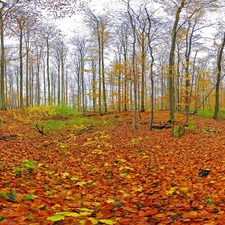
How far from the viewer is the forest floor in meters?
3.26

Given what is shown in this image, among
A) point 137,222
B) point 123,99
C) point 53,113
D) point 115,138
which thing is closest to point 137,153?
point 115,138

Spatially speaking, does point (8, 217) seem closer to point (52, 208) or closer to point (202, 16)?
point (52, 208)

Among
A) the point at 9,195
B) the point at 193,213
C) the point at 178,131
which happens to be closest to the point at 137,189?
the point at 193,213

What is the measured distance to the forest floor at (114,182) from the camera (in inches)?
128

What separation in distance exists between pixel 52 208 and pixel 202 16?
729 inches

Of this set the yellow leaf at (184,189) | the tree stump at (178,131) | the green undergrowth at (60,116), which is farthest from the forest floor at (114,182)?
the green undergrowth at (60,116)

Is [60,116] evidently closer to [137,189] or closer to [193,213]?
[137,189]

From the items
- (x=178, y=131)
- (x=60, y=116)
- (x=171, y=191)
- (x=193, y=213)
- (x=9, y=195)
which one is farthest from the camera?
(x=60, y=116)

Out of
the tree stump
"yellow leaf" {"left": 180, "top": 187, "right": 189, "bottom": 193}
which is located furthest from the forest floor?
the tree stump

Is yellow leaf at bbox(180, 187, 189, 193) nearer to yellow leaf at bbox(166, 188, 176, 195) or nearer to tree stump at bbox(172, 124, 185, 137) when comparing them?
yellow leaf at bbox(166, 188, 176, 195)

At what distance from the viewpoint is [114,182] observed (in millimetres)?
5355

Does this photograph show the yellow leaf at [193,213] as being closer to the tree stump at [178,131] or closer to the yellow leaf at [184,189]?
the yellow leaf at [184,189]

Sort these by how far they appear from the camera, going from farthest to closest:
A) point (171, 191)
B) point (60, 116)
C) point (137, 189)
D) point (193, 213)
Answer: point (60, 116)
point (137, 189)
point (171, 191)
point (193, 213)

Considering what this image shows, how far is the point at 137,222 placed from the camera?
10.4 feet
